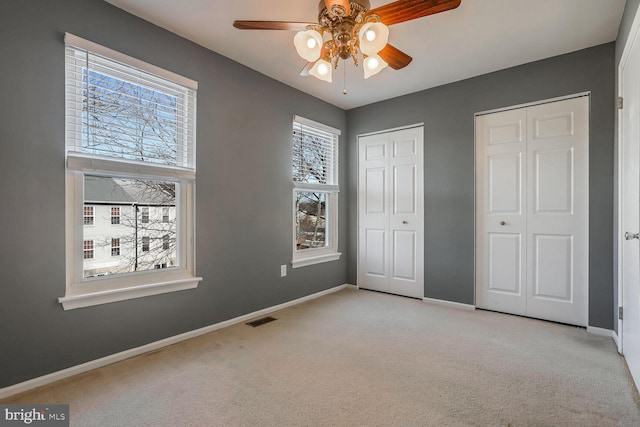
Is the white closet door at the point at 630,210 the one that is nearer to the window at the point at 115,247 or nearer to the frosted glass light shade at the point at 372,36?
the frosted glass light shade at the point at 372,36

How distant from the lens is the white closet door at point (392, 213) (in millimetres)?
3850

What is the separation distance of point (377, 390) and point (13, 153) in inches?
99.8

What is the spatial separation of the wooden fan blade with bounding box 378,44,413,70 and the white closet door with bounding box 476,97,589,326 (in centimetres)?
173

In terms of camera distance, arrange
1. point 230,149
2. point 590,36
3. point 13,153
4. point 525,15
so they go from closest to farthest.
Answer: point 13,153 → point 525,15 → point 590,36 → point 230,149

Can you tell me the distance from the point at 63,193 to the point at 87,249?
40 centimetres

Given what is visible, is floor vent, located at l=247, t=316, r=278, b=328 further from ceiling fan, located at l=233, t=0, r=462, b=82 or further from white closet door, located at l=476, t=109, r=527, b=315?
ceiling fan, located at l=233, t=0, r=462, b=82

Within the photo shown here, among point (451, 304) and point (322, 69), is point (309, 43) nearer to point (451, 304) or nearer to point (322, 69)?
point (322, 69)

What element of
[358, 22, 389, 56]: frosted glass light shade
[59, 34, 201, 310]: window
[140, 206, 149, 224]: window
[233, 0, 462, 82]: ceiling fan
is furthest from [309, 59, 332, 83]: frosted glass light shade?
[140, 206, 149, 224]: window

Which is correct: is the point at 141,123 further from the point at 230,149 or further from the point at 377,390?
the point at 377,390

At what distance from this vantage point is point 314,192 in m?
4.05

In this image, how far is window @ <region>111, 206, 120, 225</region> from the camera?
7.53ft

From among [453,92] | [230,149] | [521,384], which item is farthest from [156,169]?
[453,92]

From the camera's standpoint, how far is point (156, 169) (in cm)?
244

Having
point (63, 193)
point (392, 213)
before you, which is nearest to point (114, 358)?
point (63, 193)
